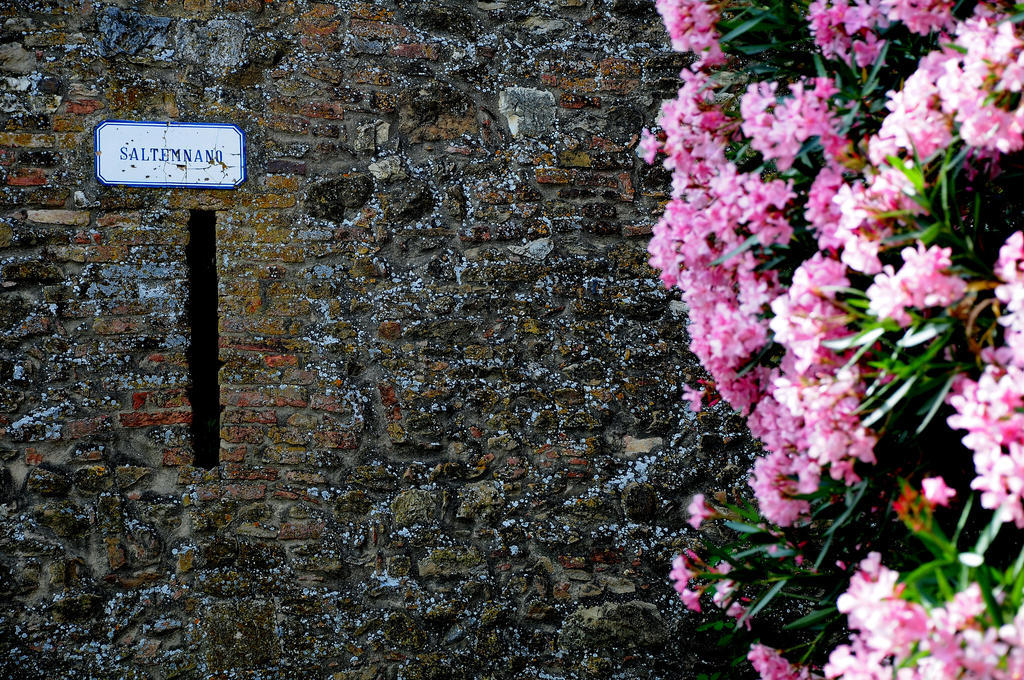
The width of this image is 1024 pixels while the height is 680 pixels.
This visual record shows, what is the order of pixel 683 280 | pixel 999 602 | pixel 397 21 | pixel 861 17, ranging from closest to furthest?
1. pixel 999 602
2. pixel 861 17
3. pixel 683 280
4. pixel 397 21

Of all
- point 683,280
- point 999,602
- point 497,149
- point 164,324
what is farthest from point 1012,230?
point 164,324

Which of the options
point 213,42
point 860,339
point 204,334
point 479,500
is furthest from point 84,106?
point 860,339

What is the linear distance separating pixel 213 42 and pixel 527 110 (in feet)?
3.95

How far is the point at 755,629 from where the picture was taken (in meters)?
2.96

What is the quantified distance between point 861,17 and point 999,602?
3.59 ft

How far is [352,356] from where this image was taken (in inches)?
128

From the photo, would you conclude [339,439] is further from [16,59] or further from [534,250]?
[16,59]

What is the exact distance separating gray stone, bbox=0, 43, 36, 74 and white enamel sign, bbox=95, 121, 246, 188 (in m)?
0.33

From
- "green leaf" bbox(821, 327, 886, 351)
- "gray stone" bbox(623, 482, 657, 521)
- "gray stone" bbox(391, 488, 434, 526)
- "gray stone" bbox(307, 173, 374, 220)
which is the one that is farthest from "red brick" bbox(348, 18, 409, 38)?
"green leaf" bbox(821, 327, 886, 351)

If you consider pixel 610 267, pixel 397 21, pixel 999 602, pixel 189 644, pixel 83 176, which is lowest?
pixel 189 644

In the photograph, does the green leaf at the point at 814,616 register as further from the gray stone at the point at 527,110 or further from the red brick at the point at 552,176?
the gray stone at the point at 527,110

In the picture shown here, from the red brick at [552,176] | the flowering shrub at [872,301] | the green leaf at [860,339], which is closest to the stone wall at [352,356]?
the red brick at [552,176]

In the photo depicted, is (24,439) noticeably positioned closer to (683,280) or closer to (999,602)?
(683,280)

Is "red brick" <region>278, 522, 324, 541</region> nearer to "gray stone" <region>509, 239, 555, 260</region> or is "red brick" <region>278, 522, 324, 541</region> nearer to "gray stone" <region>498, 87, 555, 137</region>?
"gray stone" <region>509, 239, 555, 260</region>
